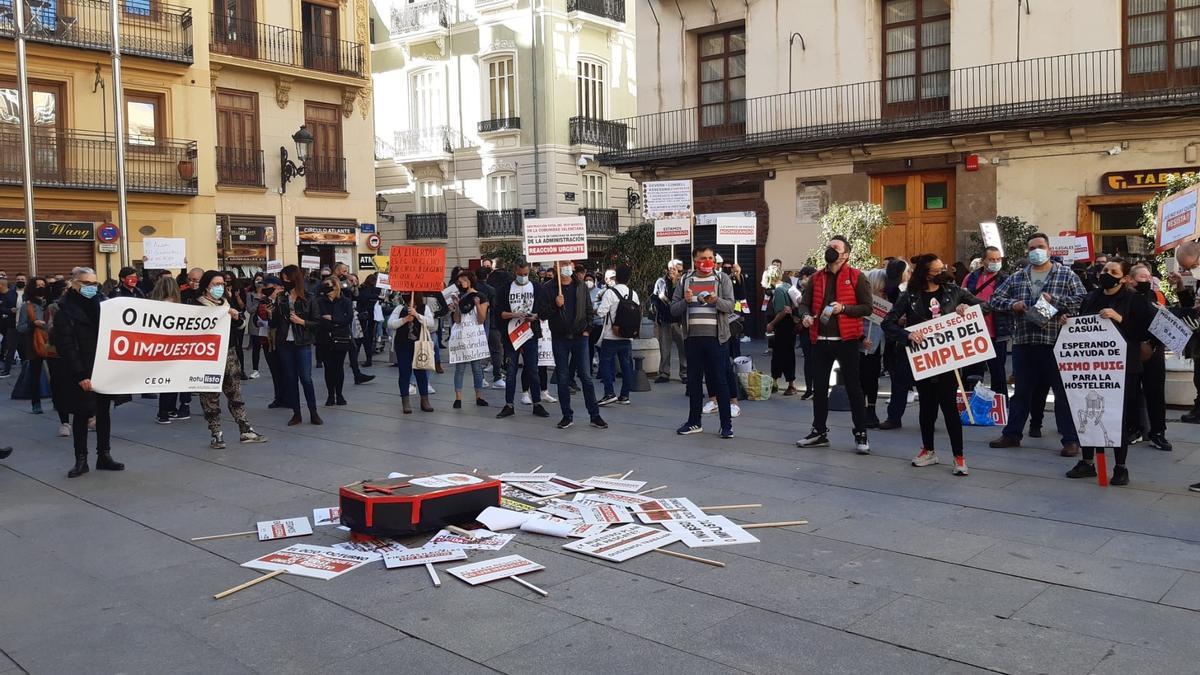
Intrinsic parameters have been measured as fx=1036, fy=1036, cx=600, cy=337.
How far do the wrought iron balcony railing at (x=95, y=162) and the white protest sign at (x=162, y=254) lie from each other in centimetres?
739

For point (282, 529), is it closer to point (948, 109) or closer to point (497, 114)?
point (948, 109)

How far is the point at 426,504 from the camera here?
635cm

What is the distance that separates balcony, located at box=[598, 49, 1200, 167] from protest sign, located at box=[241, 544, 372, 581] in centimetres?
1803

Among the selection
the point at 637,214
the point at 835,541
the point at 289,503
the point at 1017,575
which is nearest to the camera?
the point at 1017,575

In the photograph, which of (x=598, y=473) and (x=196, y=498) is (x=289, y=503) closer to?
(x=196, y=498)

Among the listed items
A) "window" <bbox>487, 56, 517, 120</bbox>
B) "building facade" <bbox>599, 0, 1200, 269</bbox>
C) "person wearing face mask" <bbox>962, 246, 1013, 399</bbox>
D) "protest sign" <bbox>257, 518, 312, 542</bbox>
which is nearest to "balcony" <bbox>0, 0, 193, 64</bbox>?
"window" <bbox>487, 56, 517, 120</bbox>

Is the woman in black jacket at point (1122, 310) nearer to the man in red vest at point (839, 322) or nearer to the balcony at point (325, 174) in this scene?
the man in red vest at point (839, 322)

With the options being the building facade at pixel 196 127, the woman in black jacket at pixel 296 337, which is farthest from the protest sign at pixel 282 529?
the building facade at pixel 196 127

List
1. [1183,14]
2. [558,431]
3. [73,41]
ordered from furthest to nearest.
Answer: [73,41] → [1183,14] → [558,431]

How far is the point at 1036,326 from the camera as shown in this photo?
9.03 metres

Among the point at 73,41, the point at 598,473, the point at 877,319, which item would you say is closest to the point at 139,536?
the point at 598,473

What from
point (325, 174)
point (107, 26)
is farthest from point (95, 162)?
point (325, 174)

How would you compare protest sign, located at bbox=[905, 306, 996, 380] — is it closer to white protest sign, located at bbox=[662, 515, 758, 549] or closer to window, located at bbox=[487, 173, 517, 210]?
white protest sign, located at bbox=[662, 515, 758, 549]

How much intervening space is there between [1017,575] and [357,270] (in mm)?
29786
